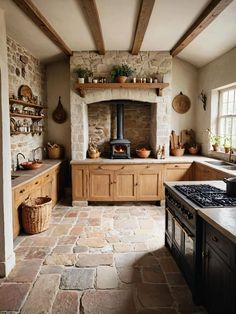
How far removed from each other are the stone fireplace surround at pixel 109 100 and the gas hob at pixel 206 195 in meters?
2.68

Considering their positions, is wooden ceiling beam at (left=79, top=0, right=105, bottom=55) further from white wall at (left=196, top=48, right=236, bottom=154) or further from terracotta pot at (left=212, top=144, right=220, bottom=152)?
terracotta pot at (left=212, top=144, right=220, bottom=152)

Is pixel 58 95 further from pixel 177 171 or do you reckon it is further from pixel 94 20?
pixel 177 171

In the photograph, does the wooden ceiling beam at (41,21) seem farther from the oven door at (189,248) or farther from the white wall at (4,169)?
the oven door at (189,248)

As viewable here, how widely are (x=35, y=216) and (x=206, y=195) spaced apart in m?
2.41

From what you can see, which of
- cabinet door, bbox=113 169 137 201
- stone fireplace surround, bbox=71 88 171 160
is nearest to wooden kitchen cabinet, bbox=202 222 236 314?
cabinet door, bbox=113 169 137 201

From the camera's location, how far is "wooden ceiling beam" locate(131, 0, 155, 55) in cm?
323

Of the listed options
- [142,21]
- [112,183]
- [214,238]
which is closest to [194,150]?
[112,183]

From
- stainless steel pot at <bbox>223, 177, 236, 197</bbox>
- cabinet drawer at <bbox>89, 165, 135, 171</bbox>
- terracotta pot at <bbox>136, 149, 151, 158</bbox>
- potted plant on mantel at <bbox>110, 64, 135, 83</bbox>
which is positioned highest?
potted plant on mantel at <bbox>110, 64, 135, 83</bbox>

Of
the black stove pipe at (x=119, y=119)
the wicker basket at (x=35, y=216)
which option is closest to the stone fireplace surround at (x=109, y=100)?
the black stove pipe at (x=119, y=119)

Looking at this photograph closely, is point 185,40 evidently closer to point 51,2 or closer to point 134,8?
point 134,8

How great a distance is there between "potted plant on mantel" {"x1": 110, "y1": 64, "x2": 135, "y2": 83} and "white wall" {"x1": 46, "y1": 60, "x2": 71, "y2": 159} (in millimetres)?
1197

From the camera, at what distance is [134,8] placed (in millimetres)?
3486

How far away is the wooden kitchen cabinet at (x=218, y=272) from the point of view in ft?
5.47

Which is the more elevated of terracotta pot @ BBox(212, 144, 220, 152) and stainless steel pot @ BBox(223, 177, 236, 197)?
terracotta pot @ BBox(212, 144, 220, 152)
